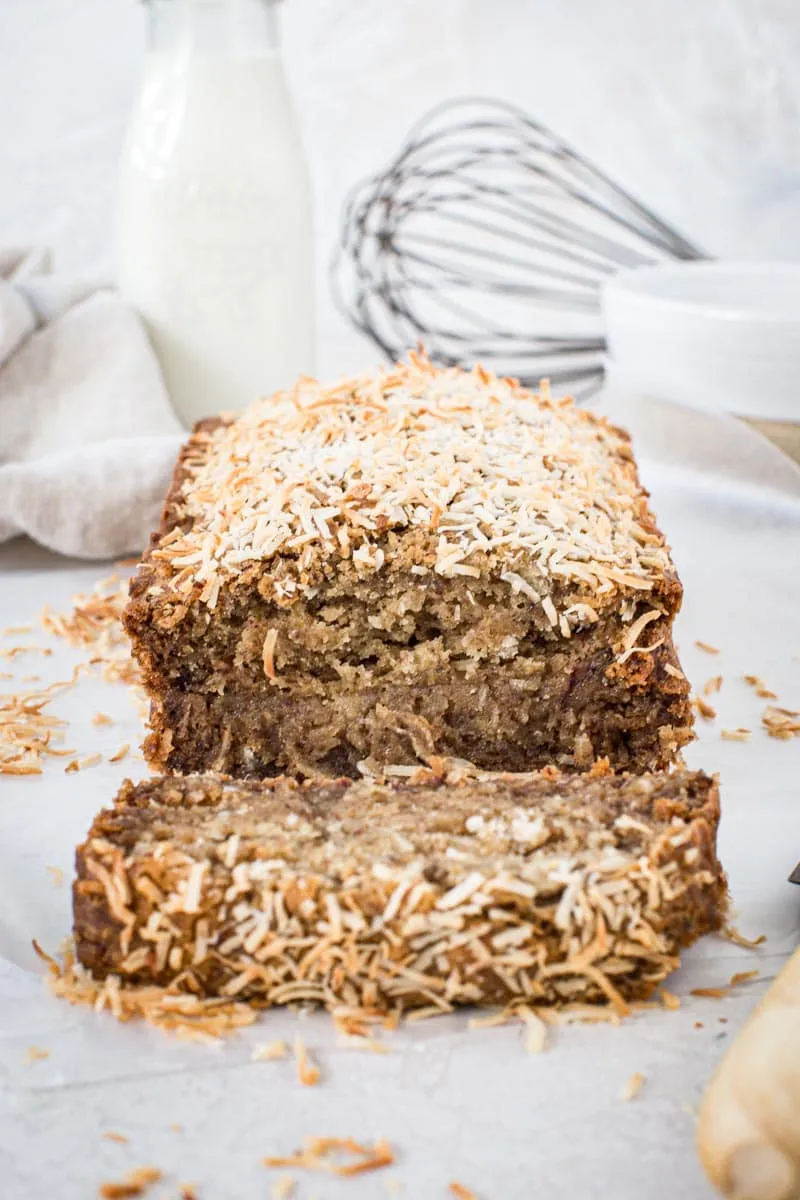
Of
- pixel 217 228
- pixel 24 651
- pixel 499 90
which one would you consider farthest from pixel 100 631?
pixel 499 90

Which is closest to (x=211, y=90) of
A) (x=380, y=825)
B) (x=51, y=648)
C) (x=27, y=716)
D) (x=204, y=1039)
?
(x=51, y=648)

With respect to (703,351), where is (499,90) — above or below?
above

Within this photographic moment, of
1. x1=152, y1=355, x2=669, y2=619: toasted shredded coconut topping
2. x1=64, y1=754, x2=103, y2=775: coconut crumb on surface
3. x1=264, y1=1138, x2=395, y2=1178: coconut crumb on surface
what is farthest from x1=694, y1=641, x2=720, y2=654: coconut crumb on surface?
x1=264, y1=1138, x2=395, y2=1178: coconut crumb on surface

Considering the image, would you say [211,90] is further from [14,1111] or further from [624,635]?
[14,1111]

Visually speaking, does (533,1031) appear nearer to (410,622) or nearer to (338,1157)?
(338,1157)

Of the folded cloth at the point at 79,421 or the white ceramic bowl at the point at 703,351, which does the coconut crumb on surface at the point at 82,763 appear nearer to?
the folded cloth at the point at 79,421
